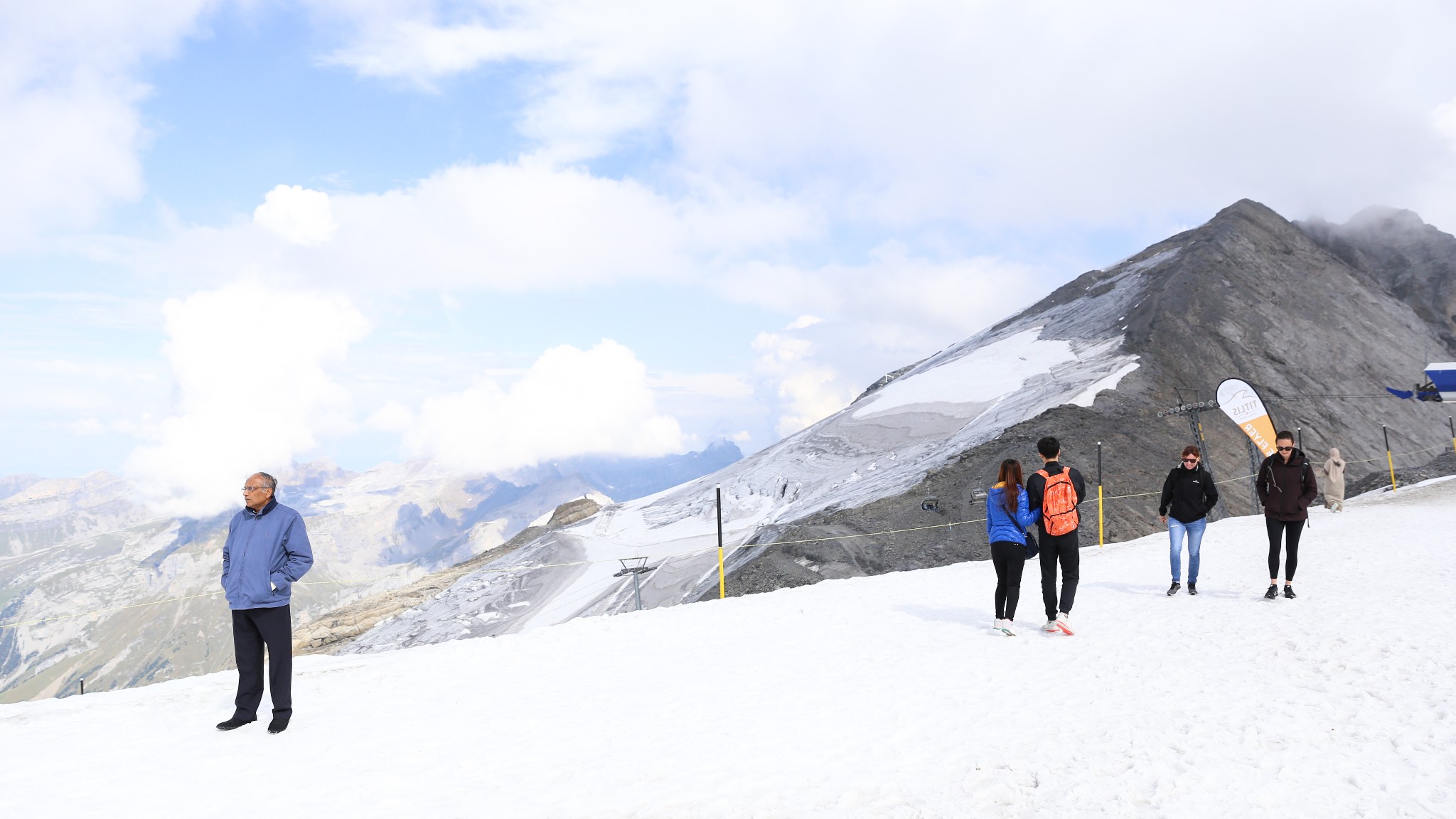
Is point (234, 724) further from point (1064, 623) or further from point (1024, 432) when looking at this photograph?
point (1024, 432)

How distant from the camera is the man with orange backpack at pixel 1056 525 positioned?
7867 mm

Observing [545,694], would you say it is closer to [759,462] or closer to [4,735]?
[4,735]

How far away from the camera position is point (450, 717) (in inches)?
252

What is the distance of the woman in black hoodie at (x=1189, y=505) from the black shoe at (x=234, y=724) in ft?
32.3

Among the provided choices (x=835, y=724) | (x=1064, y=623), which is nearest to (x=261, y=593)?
(x=835, y=724)

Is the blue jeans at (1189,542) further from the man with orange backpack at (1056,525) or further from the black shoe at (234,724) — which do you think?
the black shoe at (234,724)

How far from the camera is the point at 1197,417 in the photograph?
20.5 metres

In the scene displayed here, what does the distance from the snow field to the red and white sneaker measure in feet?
0.46

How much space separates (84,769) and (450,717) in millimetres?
2419

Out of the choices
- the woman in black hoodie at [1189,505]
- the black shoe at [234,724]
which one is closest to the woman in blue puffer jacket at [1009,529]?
the woman in black hoodie at [1189,505]

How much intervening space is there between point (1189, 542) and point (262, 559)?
10.1m

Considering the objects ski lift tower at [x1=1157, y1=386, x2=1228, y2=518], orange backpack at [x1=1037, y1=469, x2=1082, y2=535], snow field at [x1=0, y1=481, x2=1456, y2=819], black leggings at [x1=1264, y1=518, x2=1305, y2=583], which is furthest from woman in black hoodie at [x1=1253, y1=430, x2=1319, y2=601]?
ski lift tower at [x1=1157, y1=386, x2=1228, y2=518]

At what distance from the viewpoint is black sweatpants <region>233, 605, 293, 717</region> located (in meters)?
6.17

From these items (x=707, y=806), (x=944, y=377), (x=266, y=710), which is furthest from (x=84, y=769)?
(x=944, y=377)
